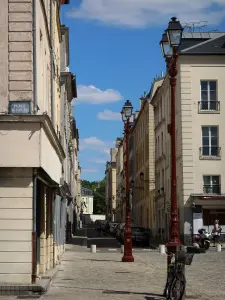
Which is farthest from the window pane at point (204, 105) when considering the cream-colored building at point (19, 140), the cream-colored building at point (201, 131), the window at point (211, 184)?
the cream-colored building at point (19, 140)

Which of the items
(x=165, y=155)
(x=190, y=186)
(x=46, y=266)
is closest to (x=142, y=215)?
(x=165, y=155)

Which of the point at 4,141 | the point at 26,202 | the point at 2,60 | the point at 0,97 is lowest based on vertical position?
the point at 26,202

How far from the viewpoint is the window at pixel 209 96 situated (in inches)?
1617

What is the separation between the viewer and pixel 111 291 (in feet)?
47.4

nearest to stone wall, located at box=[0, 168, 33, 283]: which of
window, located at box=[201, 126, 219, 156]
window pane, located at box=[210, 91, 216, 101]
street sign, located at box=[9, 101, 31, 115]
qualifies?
street sign, located at box=[9, 101, 31, 115]

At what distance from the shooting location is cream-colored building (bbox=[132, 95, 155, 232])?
60.0m

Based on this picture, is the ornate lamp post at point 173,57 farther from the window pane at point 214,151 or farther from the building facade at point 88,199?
the building facade at point 88,199

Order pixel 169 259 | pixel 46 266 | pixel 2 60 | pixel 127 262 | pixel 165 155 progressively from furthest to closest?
pixel 165 155
pixel 127 262
pixel 46 266
pixel 2 60
pixel 169 259

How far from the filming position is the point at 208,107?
135 feet

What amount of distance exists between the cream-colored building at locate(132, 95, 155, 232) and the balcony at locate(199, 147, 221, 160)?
1820cm

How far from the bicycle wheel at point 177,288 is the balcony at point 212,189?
28.4 m

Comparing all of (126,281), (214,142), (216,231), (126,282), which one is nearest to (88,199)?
(214,142)

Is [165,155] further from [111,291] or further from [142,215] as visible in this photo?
[111,291]

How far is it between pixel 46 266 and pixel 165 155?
3163 cm
